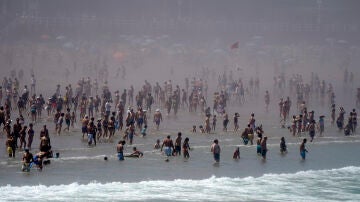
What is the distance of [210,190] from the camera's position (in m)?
23.1

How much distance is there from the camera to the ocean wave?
2158cm

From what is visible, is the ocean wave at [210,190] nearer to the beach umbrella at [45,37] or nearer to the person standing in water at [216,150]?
the person standing in water at [216,150]

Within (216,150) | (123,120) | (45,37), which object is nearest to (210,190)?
(216,150)

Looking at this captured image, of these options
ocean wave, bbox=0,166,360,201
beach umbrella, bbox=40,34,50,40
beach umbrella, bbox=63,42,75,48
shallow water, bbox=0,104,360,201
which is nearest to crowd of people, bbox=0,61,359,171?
shallow water, bbox=0,104,360,201

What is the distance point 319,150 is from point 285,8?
157 feet

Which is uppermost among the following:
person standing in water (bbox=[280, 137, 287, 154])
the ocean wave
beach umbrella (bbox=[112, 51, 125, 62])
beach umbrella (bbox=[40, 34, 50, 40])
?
beach umbrella (bbox=[40, 34, 50, 40])

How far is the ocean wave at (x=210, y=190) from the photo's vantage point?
21.6 meters

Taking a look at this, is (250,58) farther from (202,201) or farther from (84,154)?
(202,201)

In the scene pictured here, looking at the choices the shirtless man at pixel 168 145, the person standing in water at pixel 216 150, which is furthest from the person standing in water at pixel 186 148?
the person standing in water at pixel 216 150

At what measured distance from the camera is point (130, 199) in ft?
70.6

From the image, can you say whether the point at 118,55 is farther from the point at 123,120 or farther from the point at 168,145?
the point at 168,145

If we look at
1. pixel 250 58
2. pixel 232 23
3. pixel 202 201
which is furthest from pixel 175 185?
pixel 232 23

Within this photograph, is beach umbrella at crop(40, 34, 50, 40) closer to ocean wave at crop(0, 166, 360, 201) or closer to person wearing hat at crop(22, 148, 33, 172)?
person wearing hat at crop(22, 148, 33, 172)

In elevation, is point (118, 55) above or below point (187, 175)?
above
